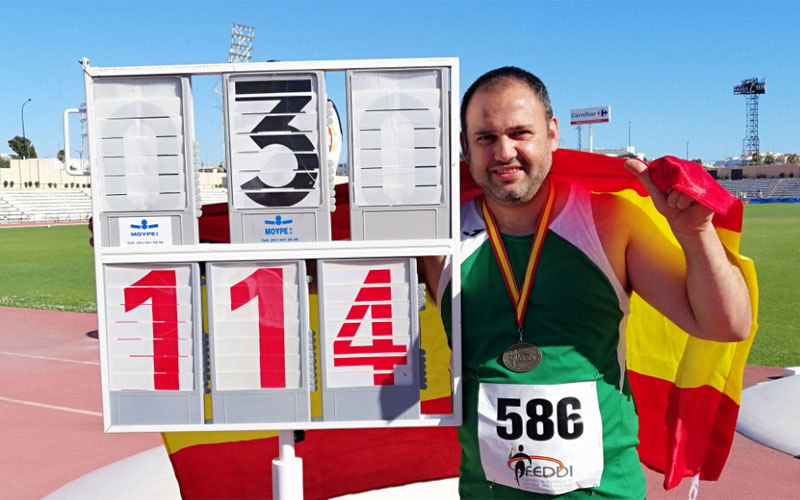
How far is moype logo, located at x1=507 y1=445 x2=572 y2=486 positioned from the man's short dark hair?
3.40 ft

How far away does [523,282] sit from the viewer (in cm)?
214

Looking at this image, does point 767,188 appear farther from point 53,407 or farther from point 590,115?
point 53,407

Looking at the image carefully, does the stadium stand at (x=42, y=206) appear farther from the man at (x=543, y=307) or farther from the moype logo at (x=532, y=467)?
the moype logo at (x=532, y=467)

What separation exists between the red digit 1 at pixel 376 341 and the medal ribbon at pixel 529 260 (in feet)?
1.32

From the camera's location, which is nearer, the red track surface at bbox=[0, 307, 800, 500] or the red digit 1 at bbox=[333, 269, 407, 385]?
the red digit 1 at bbox=[333, 269, 407, 385]

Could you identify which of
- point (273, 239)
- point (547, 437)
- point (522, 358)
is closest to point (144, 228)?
point (273, 239)

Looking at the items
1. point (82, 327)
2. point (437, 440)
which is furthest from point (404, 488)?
point (82, 327)

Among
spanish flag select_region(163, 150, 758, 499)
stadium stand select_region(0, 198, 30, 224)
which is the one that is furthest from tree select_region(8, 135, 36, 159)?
spanish flag select_region(163, 150, 758, 499)

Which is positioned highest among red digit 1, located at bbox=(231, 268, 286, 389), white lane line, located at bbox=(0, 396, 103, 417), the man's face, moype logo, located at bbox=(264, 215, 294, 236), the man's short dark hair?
the man's short dark hair

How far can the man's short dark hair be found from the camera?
204 cm

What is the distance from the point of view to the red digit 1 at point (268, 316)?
77.7 inches

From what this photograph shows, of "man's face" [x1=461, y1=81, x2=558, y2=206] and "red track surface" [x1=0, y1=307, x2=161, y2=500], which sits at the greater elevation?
"man's face" [x1=461, y1=81, x2=558, y2=206]

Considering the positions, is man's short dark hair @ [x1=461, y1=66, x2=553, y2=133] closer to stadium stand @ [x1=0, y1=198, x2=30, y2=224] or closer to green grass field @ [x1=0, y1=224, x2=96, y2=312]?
green grass field @ [x1=0, y1=224, x2=96, y2=312]

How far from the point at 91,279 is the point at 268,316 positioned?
1474cm
